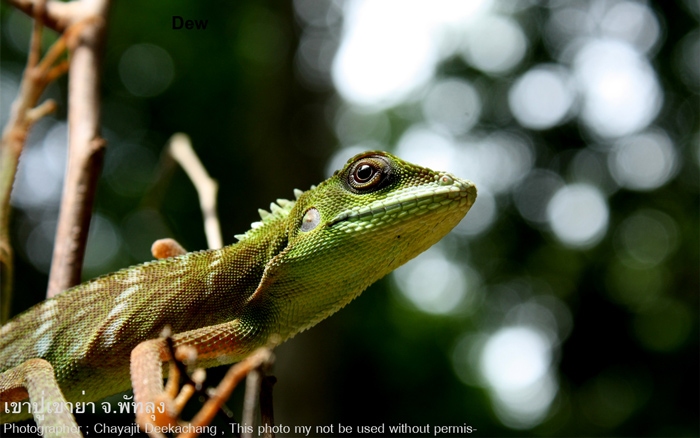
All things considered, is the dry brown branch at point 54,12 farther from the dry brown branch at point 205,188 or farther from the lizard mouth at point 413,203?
the lizard mouth at point 413,203

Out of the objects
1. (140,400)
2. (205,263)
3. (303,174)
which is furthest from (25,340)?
(303,174)

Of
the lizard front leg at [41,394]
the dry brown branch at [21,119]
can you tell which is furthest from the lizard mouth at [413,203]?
the dry brown branch at [21,119]

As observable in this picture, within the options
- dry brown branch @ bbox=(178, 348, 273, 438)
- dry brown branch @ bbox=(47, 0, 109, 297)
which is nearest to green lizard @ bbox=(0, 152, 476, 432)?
dry brown branch @ bbox=(47, 0, 109, 297)

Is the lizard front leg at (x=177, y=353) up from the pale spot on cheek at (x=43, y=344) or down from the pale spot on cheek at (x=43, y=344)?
down

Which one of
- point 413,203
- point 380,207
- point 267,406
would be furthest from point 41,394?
point 413,203

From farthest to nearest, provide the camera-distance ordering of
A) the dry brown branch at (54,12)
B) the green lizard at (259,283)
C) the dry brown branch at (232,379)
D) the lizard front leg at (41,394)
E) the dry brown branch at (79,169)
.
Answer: the dry brown branch at (54,12), the dry brown branch at (79,169), the green lizard at (259,283), the lizard front leg at (41,394), the dry brown branch at (232,379)

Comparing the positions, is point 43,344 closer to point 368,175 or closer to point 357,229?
point 357,229

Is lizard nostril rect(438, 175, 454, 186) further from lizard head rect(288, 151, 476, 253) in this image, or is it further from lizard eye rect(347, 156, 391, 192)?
lizard eye rect(347, 156, 391, 192)
